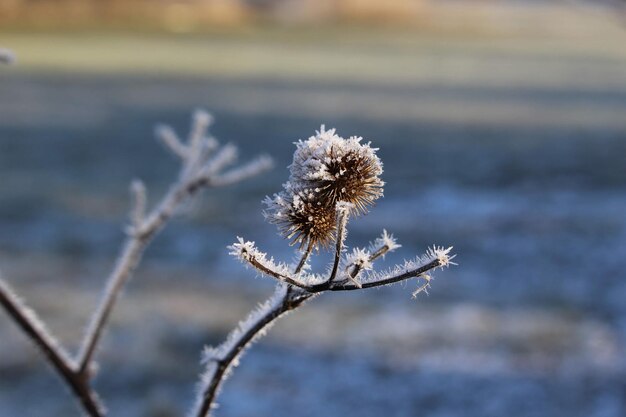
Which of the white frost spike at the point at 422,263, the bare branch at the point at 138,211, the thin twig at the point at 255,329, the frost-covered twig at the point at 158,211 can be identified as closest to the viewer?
the white frost spike at the point at 422,263

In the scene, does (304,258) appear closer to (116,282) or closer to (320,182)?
(320,182)

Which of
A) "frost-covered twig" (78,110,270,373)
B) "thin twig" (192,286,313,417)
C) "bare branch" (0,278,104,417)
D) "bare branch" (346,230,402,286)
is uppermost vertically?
"frost-covered twig" (78,110,270,373)

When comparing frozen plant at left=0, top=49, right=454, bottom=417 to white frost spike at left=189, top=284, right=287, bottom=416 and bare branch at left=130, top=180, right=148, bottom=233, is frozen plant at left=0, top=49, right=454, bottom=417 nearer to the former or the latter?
white frost spike at left=189, top=284, right=287, bottom=416

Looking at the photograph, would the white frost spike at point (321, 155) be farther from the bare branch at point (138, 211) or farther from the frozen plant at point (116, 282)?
the bare branch at point (138, 211)

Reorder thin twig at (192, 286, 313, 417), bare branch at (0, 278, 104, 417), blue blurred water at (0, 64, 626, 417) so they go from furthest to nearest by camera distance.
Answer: blue blurred water at (0, 64, 626, 417)
bare branch at (0, 278, 104, 417)
thin twig at (192, 286, 313, 417)

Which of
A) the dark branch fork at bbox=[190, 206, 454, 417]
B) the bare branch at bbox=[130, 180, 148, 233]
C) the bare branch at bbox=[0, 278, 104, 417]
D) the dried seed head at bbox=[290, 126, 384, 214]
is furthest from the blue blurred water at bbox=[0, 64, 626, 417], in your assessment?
the dried seed head at bbox=[290, 126, 384, 214]

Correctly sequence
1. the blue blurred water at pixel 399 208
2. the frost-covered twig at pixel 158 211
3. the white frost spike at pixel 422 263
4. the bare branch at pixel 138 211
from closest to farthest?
the white frost spike at pixel 422 263 < the frost-covered twig at pixel 158 211 < the bare branch at pixel 138 211 < the blue blurred water at pixel 399 208

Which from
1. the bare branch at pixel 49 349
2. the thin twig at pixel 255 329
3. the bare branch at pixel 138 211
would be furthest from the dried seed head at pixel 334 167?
the bare branch at pixel 138 211
